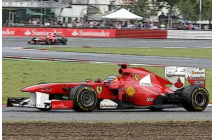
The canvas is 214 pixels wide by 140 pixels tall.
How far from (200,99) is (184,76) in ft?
2.20

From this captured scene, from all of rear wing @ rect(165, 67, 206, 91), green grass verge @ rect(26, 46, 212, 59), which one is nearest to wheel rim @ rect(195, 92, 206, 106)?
rear wing @ rect(165, 67, 206, 91)

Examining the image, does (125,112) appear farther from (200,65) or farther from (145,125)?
(200,65)

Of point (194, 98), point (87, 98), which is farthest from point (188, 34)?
point (87, 98)

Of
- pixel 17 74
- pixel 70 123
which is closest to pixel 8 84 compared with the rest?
pixel 17 74

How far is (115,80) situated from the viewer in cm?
1309

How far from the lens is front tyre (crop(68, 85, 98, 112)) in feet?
40.7

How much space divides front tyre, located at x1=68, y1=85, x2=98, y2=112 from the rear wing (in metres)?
2.04

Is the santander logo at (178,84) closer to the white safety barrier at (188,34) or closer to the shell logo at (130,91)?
the shell logo at (130,91)

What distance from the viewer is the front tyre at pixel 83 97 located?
12391 millimetres

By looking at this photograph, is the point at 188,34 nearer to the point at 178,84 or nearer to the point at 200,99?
the point at 178,84

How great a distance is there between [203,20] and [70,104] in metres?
52.7

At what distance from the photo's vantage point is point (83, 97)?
1247cm

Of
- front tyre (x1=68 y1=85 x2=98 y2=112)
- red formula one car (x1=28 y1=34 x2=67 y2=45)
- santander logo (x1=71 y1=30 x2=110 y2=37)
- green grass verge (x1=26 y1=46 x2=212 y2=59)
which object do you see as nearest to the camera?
front tyre (x1=68 y1=85 x2=98 y2=112)

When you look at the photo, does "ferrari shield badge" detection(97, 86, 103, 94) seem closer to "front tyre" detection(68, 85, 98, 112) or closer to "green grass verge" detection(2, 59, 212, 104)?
"front tyre" detection(68, 85, 98, 112)
